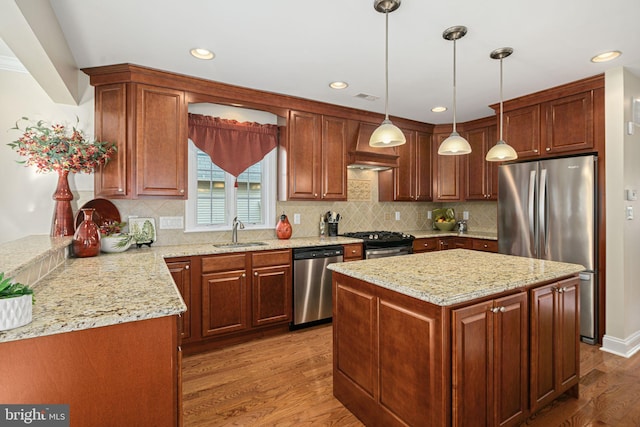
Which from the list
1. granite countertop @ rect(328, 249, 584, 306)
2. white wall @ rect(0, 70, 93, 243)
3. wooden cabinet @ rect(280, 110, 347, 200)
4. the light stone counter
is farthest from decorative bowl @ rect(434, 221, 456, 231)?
white wall @ rect(0, 70, 93, 243)

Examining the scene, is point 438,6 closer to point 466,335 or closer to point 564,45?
point 564,45

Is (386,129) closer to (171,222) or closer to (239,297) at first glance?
(239,297)

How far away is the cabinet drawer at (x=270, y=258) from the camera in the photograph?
3.21 metres

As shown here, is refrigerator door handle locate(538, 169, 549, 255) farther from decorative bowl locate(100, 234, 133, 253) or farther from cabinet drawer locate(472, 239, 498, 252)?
decorative bowl locate(100, 234, 133, 253)

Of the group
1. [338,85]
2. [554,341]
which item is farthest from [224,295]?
[554,341]

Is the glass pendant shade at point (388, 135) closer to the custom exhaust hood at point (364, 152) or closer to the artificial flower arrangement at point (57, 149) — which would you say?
the custom exhaust hood at point (364, 152)

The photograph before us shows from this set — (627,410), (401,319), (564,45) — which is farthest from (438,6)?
(627,410)

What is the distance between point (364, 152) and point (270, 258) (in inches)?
70.9

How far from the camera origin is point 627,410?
2.08m

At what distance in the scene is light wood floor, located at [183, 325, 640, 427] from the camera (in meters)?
2.01

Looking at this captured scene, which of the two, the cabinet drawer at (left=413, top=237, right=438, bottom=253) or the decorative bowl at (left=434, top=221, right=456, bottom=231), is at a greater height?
the decorative bowl at (left=434, top=221, right=456, bottom=231)

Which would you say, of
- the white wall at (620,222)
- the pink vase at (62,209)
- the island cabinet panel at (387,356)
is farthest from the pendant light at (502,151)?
the pink vase at (62,209)

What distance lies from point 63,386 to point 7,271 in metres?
0.56

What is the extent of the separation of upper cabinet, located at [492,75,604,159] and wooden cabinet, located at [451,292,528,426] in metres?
2.28
